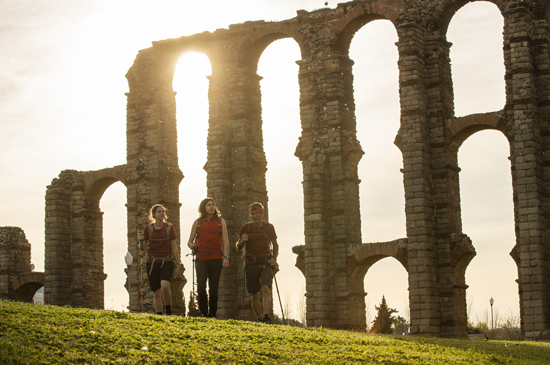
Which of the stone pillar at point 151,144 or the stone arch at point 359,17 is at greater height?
the stone arch at point 359,17

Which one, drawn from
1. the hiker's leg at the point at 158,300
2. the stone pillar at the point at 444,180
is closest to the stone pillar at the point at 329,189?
the stone pillar at the point at 444,180

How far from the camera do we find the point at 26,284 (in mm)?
31688

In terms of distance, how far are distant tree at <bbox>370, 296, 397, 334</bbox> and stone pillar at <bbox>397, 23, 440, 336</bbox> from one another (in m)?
8.84

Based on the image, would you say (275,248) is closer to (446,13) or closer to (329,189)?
(329,189)

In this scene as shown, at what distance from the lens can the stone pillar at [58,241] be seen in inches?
1135

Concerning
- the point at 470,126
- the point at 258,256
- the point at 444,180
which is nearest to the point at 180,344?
the point at 258,256

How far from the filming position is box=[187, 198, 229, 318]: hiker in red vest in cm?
1257

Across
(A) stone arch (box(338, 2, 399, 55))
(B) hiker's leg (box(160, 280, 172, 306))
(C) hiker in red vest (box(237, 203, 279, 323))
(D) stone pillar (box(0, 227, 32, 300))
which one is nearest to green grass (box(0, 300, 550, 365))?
(C) hiker in red vest (box(237, 203, 279, 323))

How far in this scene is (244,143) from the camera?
82.0 ft

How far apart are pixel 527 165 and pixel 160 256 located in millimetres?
11683

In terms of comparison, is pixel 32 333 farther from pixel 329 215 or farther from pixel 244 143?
pixel 244 143

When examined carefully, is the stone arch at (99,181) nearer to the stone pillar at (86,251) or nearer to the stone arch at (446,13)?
the stone pillar at (86,251)

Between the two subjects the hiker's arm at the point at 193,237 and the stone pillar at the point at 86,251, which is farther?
the stone pillar at the point at 86,251

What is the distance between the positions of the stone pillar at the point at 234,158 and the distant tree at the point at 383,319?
7.26 m
